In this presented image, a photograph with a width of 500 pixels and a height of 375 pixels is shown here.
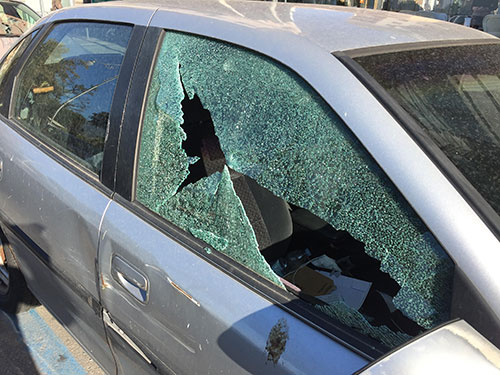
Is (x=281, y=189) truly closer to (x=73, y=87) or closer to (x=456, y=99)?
(x=456, y=99)

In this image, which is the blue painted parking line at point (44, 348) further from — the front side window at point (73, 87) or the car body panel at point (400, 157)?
the car body panel at point (400, 157)

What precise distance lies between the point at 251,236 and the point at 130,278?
1.34 feet

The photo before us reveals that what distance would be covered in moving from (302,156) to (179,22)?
2.18ft

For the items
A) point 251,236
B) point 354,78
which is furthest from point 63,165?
point 354,78

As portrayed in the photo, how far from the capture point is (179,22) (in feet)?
4.85

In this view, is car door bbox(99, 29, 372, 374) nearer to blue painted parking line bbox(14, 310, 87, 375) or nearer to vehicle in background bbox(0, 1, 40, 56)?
blue painted parking line bbox(14, 310, 87, 375)

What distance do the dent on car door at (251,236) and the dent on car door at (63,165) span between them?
16 cm

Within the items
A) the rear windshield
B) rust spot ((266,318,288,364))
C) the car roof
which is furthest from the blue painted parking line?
the rear windshield

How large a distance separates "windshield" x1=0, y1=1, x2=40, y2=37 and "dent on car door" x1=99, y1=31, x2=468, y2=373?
23.3ft

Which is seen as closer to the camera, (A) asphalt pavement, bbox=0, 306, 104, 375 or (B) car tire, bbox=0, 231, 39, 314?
(A) asphalt pavement, bbox=0, 306, 104, 375

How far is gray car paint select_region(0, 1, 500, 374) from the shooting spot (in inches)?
35.6

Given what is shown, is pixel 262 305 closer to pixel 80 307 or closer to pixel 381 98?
pixel 381 98

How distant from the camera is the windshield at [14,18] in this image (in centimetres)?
726

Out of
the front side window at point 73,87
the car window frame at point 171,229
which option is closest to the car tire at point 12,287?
the front side window at point 73,87
